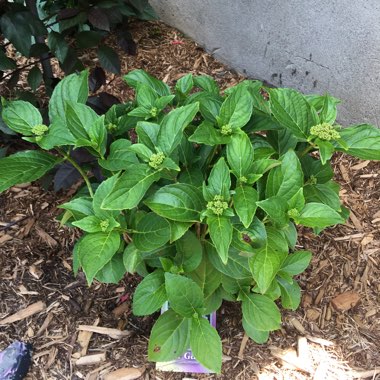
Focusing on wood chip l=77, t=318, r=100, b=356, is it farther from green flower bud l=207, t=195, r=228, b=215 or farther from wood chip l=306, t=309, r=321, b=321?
green flower bud l=207, t=195, r=228, b=215

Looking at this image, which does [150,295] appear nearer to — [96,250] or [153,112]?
[96,250]

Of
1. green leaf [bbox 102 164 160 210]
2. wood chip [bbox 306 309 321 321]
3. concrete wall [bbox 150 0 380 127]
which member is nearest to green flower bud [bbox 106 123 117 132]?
green leaf [bbox 102 164 160 210]

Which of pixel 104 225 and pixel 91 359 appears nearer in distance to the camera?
pixel 104 225

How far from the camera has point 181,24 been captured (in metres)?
3.38

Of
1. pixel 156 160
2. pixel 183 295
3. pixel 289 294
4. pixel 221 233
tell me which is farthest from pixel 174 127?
pixel 289 294

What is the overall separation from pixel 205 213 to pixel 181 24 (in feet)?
7.42

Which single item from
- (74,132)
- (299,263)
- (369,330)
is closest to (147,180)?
(74,132)

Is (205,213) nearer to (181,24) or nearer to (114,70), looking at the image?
(114,70)

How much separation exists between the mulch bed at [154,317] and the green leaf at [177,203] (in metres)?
0.84

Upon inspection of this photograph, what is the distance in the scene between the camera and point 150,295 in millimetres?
1706

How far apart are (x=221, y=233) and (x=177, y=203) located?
0.52ft

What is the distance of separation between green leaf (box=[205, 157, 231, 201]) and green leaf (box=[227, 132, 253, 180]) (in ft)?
0.16

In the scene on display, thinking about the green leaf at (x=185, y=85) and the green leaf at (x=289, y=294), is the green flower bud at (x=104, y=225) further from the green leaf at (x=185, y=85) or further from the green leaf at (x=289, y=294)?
the green leaf at (x=289, y=294)

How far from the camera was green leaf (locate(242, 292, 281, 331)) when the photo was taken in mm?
1797
